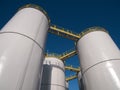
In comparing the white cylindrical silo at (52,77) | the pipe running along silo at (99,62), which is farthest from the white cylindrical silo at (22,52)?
the white cylindrical silo at (52,77)

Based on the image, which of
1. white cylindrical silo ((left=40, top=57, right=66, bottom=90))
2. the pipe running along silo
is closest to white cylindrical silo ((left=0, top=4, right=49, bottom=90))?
the pipe running along silo

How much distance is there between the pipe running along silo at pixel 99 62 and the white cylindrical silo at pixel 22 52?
13.8ft

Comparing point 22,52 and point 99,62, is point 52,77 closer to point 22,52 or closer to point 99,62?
point 99,62

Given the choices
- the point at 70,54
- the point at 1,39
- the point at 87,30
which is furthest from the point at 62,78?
the point at 1,39

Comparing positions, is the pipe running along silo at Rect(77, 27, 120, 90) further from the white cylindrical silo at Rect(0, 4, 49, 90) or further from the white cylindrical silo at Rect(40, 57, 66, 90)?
the white cylindrical silo at Rect(40, 57, 66, 90)

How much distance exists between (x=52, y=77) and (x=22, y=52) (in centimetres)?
893

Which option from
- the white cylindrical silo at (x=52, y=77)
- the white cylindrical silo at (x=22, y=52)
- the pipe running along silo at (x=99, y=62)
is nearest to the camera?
the white cylindrical silo at (x=22, y=52)

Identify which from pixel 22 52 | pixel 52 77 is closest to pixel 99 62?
pixel 22 52

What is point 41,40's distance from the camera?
8367mm

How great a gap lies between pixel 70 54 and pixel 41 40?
30.1ft

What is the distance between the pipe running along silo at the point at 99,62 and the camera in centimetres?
820

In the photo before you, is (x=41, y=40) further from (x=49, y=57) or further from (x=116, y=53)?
(x=49, y=57)

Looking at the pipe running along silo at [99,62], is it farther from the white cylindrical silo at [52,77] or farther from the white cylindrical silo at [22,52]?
the white cylindrical silo at [52,77]

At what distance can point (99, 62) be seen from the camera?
363 inches
